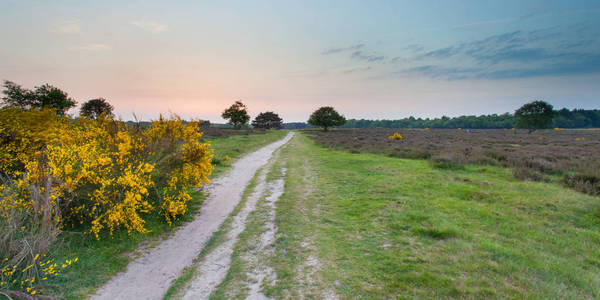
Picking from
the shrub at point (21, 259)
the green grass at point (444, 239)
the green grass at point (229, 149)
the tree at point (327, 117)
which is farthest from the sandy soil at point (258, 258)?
the tree at point (327, 117)

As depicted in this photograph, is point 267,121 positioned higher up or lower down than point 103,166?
higher up

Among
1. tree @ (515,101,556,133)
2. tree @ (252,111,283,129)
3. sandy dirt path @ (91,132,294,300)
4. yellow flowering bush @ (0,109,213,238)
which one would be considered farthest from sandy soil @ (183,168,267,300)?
tree @ (252,111,283,129)

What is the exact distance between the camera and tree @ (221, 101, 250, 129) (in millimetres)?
94188

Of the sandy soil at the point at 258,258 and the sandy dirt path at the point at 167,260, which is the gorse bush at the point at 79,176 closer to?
the sandy dirt path at the point at 167,260

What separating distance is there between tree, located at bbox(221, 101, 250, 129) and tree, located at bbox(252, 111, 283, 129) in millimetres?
37529

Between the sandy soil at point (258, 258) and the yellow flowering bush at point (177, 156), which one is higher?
the yellow flowering bush at point (177, 156)

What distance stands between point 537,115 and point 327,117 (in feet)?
185

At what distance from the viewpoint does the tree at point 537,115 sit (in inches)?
2040

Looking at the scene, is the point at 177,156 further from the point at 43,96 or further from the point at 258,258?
the point at 43,96

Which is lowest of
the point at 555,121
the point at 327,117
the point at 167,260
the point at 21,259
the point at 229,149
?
the point at 167,260

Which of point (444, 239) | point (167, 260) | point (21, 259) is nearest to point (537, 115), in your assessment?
point (444, 239)

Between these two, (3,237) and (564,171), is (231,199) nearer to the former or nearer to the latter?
(3,237)

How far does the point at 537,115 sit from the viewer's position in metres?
51.8

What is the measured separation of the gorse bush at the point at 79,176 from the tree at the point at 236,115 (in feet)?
285
